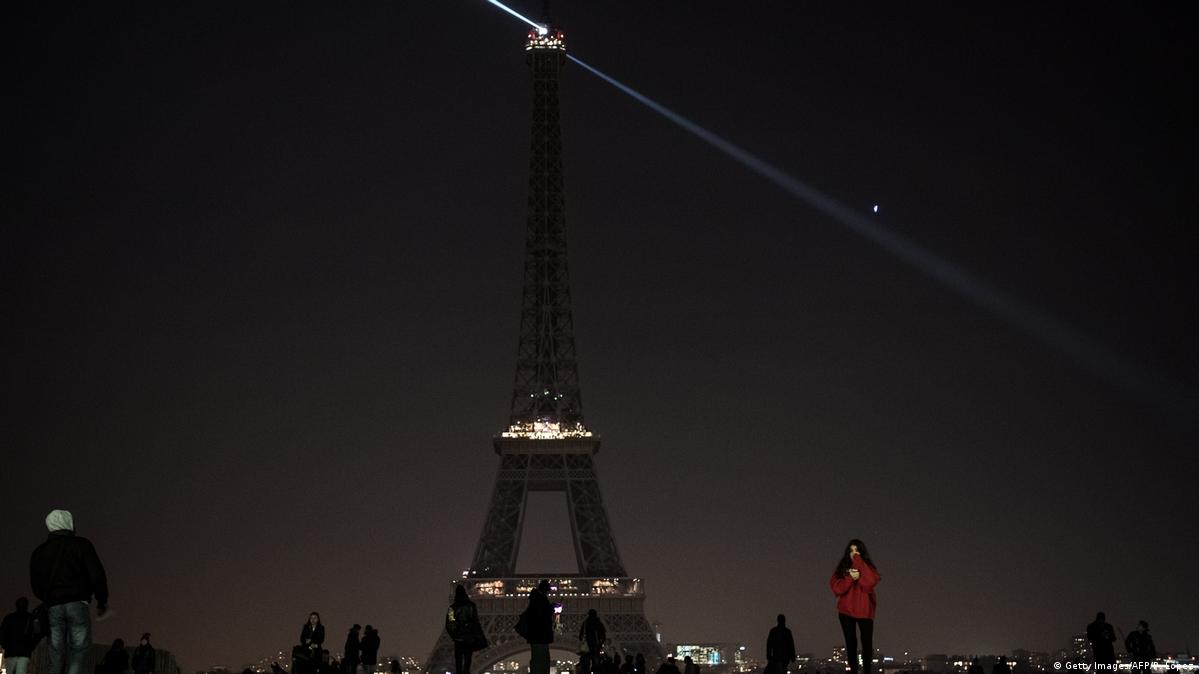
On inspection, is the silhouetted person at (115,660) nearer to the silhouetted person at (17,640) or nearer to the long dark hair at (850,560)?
the silhouetted person at (17,640)

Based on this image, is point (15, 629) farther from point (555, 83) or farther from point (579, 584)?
point (555, 83)

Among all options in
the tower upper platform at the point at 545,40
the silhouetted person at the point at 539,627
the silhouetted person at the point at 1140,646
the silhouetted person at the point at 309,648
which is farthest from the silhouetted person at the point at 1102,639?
the tower upper platform at the point at 545,40

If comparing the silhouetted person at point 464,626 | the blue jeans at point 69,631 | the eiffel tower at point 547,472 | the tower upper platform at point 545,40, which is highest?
the tower upper platform at point 545,40

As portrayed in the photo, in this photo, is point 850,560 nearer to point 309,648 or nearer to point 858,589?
point 858,589

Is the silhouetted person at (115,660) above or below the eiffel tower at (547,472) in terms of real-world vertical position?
below

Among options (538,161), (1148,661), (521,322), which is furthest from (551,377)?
(1148,661)

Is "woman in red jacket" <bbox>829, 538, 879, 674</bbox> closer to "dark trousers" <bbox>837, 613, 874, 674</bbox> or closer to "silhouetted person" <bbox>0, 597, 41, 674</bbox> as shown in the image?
"dark trousers" <bbox>837, 613, 874, 674</bbox>

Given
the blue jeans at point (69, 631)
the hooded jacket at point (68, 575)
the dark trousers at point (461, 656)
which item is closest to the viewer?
the hooded jacket at point (68, 575)
